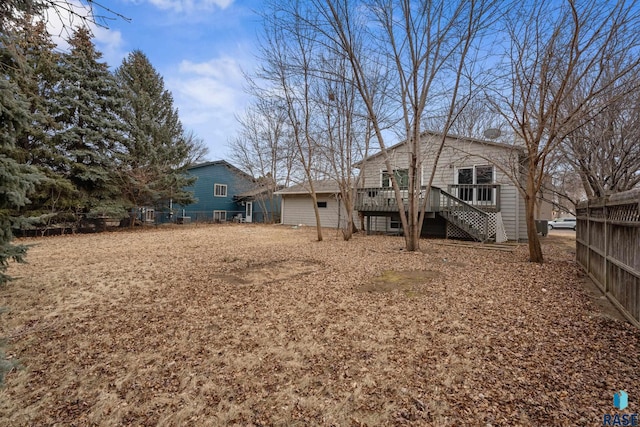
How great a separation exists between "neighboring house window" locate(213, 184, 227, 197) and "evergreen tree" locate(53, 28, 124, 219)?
9882mm

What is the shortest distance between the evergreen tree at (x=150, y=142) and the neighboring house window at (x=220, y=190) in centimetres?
376

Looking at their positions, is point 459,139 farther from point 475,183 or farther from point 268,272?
point 268,272

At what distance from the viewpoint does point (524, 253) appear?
8.15m

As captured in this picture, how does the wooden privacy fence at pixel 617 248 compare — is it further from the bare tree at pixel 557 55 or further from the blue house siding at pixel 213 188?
the blue house siding at pixel 213 188

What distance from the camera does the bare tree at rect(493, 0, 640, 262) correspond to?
5.05 meters

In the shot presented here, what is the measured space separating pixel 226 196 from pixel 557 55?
2395cm

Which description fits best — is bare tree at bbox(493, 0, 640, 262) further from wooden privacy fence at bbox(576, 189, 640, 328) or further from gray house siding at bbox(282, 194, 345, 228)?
gray house siding at bbox(282, 194, 345, 228)

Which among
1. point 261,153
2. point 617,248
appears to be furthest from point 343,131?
point 261,153

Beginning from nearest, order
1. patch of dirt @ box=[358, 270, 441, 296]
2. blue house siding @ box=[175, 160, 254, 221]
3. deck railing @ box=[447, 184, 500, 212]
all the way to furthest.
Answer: patch of dirt @ box=[358, 270, 441, 296], deck railing @ box=[447, 184, 500, 212], blue house siding @ box=[175, 160, 254, 221]

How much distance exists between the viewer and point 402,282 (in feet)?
→ 17.2

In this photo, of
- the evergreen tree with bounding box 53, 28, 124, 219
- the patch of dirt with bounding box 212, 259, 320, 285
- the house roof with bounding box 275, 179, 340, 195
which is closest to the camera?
the patch of dirt with bounding box 212, 259, 320, 285

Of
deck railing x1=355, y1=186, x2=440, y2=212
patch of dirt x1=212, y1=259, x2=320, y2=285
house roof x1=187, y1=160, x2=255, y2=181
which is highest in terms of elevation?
house roof x1=187, y1=160, x2=255, y2=181

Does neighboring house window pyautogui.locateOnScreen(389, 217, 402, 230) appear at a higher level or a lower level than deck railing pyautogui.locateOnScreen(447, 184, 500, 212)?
lower

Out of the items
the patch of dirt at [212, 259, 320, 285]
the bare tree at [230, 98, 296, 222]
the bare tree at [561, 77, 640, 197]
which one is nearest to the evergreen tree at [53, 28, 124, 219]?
the bare tree at [230, 98, 296, 222]
